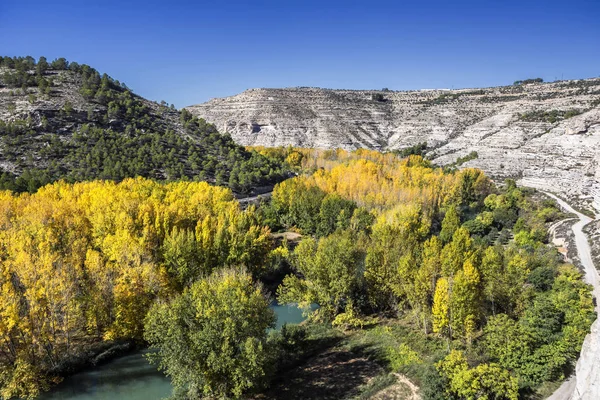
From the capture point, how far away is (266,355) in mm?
23250

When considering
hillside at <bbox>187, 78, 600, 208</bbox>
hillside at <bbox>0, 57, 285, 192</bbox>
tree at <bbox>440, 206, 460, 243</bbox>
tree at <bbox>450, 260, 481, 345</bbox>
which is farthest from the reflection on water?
hillside at <bbox>187, 78, 600, 208</bbox>

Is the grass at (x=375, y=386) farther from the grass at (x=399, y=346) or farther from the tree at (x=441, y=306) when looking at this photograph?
the tree at (x=441, y=306)

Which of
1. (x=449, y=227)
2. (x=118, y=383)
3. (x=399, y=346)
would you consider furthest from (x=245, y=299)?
(x=449, y=227)

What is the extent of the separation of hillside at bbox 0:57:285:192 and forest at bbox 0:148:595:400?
1379 centimetres

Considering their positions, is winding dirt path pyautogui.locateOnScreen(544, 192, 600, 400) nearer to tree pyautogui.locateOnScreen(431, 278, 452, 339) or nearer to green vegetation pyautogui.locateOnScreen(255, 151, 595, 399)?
green vegetation pyautogui.locateOnScreen(255, 151, 595, 399)

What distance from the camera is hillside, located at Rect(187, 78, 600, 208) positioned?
79.8m

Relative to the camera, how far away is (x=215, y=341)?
2256 cm

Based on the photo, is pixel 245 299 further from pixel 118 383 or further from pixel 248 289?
pixel 118 383

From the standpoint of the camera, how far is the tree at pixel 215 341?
22.2 meters

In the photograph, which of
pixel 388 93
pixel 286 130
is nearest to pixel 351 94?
pixel 388 93

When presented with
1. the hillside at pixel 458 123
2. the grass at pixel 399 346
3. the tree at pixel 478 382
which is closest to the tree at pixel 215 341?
the grass at pixel 399 346

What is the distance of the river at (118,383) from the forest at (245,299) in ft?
3.66

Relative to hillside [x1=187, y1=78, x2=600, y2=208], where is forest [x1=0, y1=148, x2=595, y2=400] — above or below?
below

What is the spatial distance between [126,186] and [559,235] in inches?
2267
